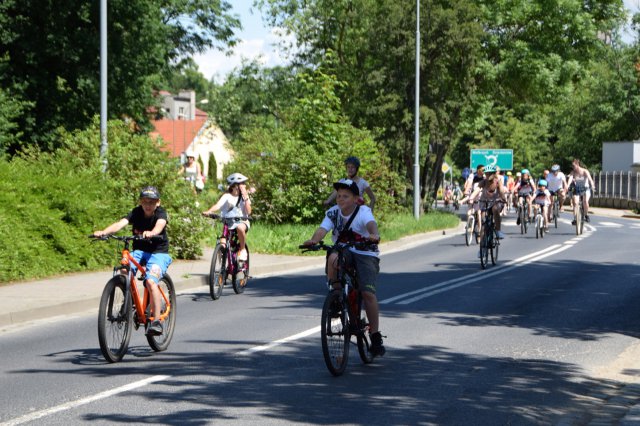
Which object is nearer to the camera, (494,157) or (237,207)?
(237,207)

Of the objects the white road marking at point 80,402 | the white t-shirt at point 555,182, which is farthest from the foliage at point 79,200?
the white t-shirt at point 555,182

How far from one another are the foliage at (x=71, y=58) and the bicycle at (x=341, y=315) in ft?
77.9

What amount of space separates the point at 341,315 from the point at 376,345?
29.8 inches

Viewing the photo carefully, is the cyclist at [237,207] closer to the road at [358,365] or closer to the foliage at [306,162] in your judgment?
the road at [358,365]

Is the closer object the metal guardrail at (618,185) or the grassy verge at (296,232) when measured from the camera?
the grassy verge at (296,232)

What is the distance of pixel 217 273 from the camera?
14.8m

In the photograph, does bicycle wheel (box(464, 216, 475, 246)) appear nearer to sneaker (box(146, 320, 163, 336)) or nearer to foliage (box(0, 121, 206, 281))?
foliage (box(0, 121, 206, 281))

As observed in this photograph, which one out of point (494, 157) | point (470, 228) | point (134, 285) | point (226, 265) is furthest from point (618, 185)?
point (134, 285)

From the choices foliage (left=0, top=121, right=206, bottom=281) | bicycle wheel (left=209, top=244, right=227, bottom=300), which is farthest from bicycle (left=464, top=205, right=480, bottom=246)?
bicycle wheel (left=209, top=244, right=227, bottom=300)

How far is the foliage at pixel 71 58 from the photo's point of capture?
31594 mm

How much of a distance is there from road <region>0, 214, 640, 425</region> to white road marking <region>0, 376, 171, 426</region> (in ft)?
0.07

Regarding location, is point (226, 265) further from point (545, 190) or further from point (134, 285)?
point (545, 190)

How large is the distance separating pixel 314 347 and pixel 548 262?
1154 centimetres

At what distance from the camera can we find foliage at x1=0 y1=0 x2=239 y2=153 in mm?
31594
